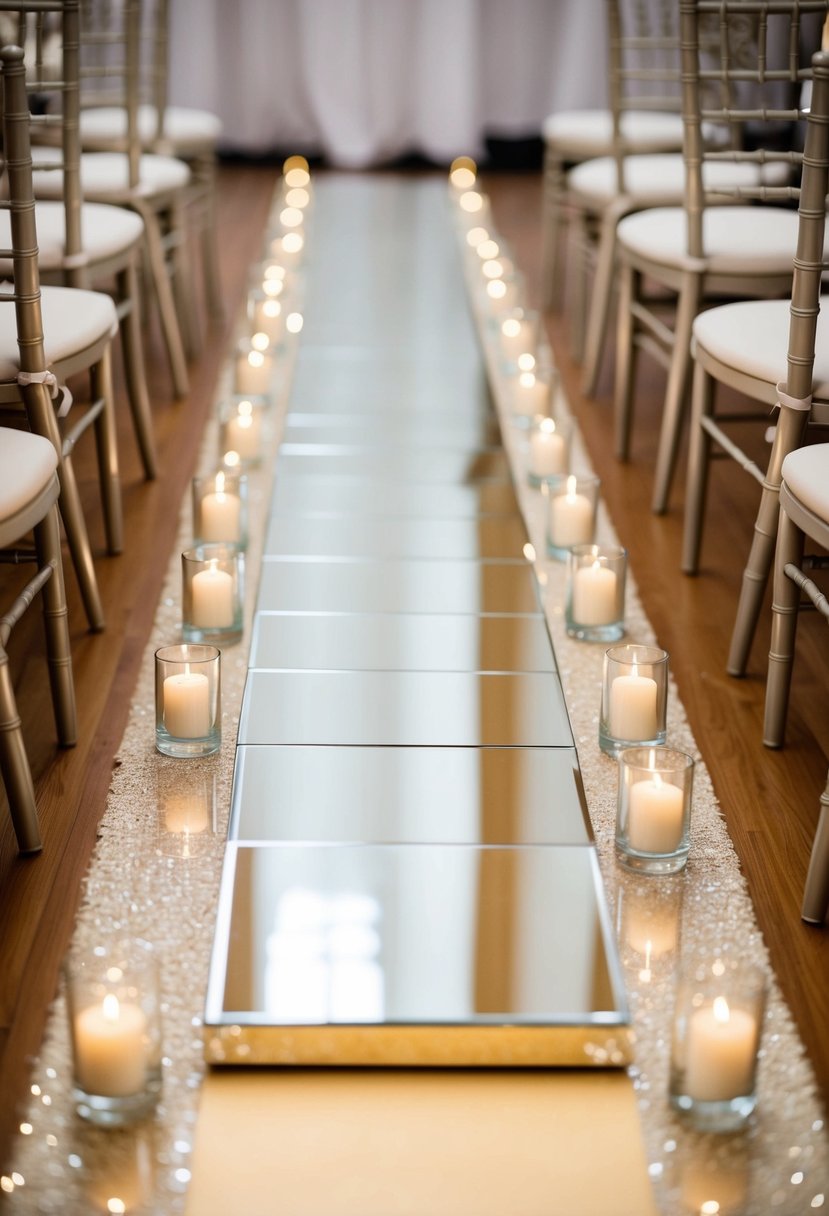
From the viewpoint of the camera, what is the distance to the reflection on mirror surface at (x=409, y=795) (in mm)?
1463

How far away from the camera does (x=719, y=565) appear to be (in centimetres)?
229

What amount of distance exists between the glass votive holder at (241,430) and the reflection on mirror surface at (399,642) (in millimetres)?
587

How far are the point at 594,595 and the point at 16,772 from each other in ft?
2.71

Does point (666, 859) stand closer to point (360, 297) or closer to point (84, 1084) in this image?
point (84, 1084)

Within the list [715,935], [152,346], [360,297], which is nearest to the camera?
[715,935]

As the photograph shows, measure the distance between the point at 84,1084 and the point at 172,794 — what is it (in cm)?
50

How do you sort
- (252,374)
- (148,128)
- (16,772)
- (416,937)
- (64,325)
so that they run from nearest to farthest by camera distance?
(416,937), (16,772), (64,325), (252,374), (148,128)

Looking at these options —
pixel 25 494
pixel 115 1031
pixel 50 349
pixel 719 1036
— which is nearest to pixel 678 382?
pixel 50 349

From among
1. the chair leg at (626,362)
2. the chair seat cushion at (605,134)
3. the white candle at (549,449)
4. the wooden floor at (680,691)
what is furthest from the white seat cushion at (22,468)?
the chair seat cushion at (605,134)

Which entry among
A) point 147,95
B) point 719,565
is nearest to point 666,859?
point 719,565

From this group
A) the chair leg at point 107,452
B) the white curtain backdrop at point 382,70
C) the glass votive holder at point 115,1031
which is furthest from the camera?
the white curtain backdrop at point 382,70

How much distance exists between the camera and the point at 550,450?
2469 mm

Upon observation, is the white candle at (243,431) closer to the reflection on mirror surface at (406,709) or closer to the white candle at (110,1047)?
the reflection on mirror surface at (406,709)

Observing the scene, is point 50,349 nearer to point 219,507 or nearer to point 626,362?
point 219,507
